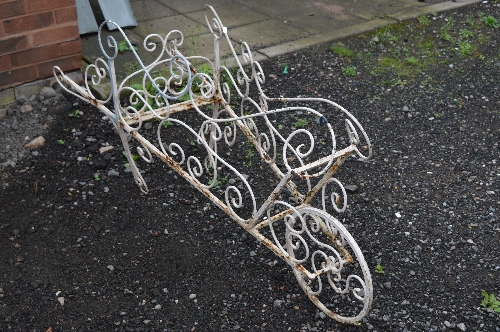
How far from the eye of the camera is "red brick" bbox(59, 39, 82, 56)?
460 cm

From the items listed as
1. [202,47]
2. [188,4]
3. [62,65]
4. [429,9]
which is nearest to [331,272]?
[62,65]

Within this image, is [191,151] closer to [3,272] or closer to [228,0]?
[3,272]

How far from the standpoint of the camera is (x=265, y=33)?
5.89 meters

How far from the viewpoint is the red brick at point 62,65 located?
15.1 feet

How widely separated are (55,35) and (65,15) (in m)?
0.17

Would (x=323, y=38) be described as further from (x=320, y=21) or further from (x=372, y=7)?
(x=372, y=7)

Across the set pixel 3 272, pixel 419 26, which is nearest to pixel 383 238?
pixel 3 272

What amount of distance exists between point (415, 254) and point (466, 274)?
0.96ft

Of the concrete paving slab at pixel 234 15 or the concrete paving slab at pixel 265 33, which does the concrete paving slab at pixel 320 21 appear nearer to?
the concrete paving slab at pixel 265 33

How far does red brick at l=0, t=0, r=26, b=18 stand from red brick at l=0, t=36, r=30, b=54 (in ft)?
0.60

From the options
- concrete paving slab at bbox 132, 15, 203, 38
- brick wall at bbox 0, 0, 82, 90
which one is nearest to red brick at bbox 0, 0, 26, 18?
brick wall at bbox 0, 0, 82, 90

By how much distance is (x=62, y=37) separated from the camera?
4.55 metres

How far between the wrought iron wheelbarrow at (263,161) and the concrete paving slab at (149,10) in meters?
0.86

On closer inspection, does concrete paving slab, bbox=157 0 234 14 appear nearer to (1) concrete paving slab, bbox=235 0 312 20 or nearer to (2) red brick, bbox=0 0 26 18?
(1) concrete paving slab, bbox=235 0 312 20
